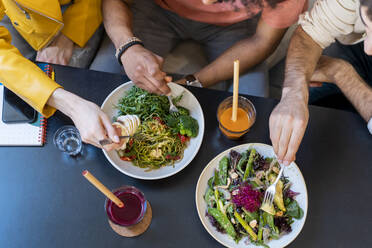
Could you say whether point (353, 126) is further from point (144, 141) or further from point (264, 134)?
point (144, 141)

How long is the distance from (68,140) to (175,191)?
1.73ft

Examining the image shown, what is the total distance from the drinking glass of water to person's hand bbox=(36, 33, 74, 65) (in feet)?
1.92

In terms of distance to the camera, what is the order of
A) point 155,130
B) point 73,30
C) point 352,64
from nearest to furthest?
point 155,130 → point 73,30 → point 352,64

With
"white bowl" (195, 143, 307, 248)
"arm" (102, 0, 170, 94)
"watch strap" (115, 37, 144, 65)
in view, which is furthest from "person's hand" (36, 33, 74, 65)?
"white bowl" (195, 143, 307, 248)

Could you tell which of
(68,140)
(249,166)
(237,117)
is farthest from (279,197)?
(68,140)

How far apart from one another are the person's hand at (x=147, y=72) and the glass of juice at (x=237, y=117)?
0.26 metres

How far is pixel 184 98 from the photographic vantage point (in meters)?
1.30

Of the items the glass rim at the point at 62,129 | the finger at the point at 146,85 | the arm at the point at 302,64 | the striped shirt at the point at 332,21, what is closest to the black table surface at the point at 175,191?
the glass rim at the point at 62,129

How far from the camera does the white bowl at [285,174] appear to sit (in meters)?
1.04

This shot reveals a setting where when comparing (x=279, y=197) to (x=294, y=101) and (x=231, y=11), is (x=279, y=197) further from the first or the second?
(x=231, y=11)

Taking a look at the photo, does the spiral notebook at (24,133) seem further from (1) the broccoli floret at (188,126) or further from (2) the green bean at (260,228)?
(2) the green bean at (260,228)

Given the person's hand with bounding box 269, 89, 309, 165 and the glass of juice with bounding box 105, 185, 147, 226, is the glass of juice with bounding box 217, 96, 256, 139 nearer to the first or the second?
the person's hand with bounding box 269, 89, 309, 165

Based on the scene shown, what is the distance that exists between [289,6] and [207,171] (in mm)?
835

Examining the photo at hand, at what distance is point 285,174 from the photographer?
44.8 inches
